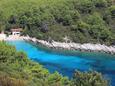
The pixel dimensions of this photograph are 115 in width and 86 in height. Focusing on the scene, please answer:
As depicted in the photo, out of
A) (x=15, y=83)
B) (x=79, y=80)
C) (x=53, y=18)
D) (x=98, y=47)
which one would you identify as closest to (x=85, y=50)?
(x=98, y=47)

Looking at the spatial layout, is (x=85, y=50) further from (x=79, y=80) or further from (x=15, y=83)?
(x=15, y=83)

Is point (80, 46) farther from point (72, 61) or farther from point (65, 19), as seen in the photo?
point (72, 61)

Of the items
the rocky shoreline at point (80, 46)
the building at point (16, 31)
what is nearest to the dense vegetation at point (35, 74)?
the rocky shoreline at point (80, 46)

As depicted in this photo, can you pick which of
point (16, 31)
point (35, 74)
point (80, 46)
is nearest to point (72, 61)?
point (80, 46)

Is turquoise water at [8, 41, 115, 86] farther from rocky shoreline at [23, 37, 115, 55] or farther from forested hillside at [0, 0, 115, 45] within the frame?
forested hillside at [0, 0, 115, 45]

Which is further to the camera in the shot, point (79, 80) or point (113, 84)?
point (113, 84)

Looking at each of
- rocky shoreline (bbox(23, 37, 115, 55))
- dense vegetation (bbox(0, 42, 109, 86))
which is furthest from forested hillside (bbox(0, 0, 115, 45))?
dense vegetation (bbox(0, 42, 109, 86))
